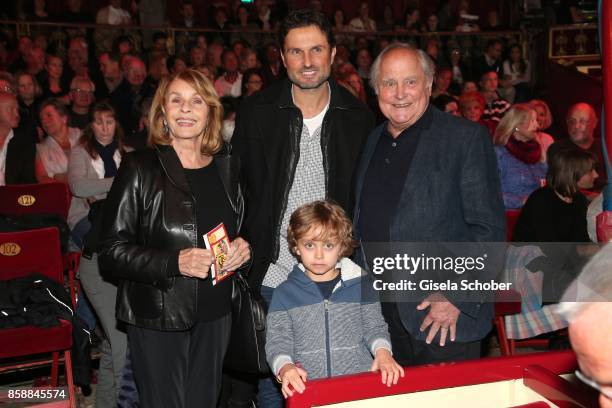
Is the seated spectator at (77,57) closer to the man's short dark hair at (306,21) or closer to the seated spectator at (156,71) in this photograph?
the seated spectator at (156,71)

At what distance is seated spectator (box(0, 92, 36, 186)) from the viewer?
5523 millimetres

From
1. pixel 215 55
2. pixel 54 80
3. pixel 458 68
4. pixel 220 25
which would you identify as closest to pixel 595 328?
pixel 54 80

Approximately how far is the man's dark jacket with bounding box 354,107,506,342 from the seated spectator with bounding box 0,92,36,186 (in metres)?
3.83

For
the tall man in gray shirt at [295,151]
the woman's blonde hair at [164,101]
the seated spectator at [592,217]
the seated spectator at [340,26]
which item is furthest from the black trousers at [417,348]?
the seated spectator at [340,26]

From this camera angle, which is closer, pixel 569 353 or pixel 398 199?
pixel 569 353

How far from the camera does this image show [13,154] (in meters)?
5.53

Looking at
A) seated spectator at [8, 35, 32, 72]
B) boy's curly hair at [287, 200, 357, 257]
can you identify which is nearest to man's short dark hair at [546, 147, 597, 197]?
boy's curly hair at [287, 200, 357, 257]

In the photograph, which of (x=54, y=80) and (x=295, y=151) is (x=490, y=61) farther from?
(x=295, y=151)

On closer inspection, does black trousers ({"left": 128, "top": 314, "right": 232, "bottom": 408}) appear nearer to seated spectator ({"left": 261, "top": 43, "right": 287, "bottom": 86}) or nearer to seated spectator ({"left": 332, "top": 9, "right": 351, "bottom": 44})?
seated spectator ({"left": 261, "top": 43, "right": 287, "bottom": 86})

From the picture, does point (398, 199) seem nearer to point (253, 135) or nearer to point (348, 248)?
point (348, 248)

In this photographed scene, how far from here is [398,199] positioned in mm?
2648

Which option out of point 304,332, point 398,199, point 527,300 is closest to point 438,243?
point 398,199

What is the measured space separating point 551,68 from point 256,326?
1042 centimetres

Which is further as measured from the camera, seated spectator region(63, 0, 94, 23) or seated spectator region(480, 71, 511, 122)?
seated spectator region(63, 0, 94, 23)
